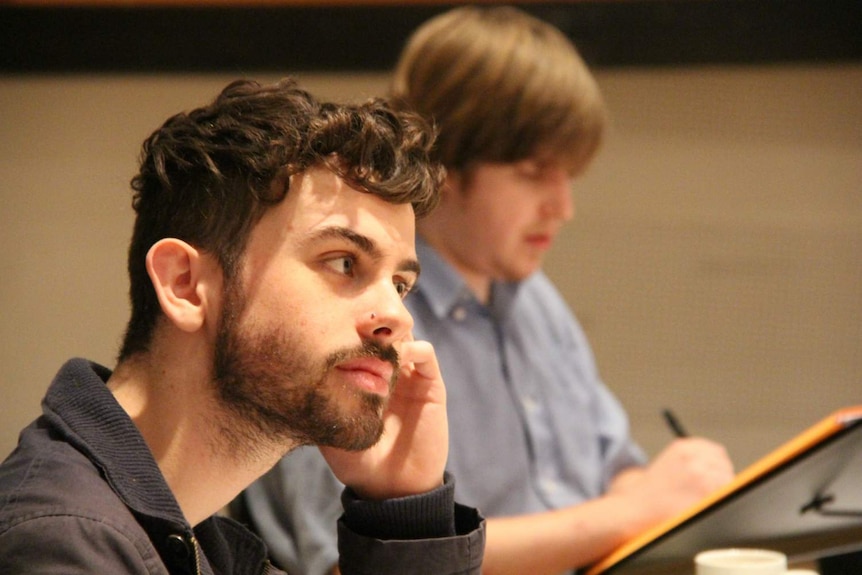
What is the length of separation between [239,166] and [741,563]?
68 cm

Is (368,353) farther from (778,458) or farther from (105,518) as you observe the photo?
(778,458)

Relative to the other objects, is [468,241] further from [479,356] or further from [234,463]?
[234,463]

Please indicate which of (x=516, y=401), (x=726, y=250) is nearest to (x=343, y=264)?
(x=516, y=401)

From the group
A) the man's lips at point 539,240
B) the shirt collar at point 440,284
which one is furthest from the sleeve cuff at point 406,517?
the man's lips at point 539,240

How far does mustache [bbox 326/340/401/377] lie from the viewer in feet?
3.26

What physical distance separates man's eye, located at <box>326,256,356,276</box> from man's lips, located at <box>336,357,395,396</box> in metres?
0.08

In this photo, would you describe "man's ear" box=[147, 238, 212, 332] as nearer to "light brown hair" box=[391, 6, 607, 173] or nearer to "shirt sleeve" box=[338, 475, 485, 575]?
"shirt sleeve" box=[338, 475, 485, 575]

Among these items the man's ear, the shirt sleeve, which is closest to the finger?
the shirt sleeve

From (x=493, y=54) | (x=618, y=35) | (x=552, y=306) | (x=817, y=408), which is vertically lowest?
(x=817, y=408)

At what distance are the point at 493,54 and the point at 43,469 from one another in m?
1.11

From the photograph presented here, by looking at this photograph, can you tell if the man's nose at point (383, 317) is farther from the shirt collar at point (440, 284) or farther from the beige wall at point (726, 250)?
the beige wall at point (726, 250)

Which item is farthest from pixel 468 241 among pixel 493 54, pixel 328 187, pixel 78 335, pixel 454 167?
pixel 78 335

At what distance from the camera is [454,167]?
1.79 metres

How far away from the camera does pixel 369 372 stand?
3.36 feet
